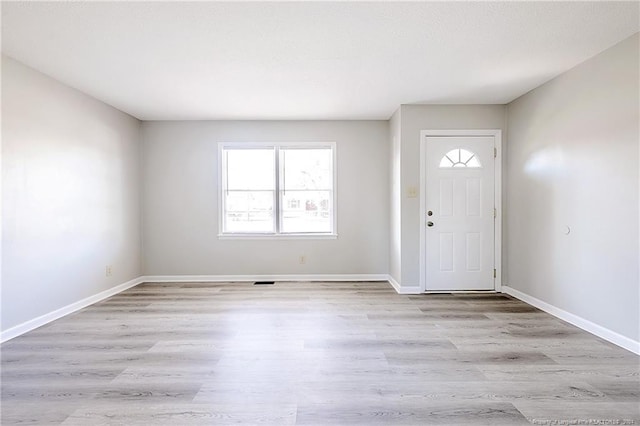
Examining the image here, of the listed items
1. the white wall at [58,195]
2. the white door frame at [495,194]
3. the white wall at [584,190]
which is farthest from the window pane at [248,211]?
the white wall at [584,190]

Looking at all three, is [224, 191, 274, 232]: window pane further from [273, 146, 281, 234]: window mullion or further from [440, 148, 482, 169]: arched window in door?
[440, 148, 482, 169]: arched window in door

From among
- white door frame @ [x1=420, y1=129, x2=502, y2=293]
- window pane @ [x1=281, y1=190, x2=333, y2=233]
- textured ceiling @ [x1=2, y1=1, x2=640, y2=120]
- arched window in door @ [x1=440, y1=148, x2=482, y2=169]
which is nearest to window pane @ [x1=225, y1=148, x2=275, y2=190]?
window pane @ [x1=281, y1=190, x2=333, y2=233]

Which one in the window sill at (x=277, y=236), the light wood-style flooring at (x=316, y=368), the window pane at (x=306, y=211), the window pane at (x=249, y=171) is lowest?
the light wood-style flooring at (x=316, y=368)

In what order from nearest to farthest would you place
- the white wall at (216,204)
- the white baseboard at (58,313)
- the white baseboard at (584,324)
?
the white baseboard at (584,324) < the white baseboard at (58,313) < the white wall at (216,204)

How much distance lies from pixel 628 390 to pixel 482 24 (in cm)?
260

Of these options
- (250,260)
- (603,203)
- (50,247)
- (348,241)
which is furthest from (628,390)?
(50,247)

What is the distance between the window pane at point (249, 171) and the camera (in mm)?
5273

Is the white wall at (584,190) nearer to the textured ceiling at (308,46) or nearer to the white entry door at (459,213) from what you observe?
the textured ceiling at (308,46)

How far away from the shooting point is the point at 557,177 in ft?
11.6

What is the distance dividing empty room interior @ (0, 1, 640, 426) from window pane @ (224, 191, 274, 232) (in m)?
0.03

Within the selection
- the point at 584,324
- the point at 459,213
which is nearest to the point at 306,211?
the point at 459,213

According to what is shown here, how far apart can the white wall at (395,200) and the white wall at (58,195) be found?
383cm

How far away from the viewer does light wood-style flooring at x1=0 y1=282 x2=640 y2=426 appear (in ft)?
6.26

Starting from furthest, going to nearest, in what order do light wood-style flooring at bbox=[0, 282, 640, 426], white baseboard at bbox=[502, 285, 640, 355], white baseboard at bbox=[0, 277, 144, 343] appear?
1. white baseboard at bbox=[0, 277, 144, 343]
2. white baseboard at bbox=[502, 285, 640, 355]
3. light wood-style flooring at bbox=[0, 282, 640, 426]
